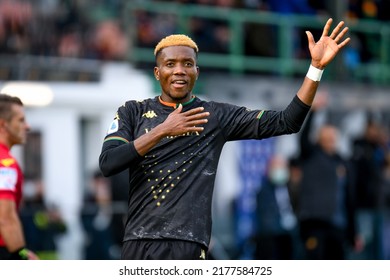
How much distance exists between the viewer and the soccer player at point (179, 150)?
8898 millimetres

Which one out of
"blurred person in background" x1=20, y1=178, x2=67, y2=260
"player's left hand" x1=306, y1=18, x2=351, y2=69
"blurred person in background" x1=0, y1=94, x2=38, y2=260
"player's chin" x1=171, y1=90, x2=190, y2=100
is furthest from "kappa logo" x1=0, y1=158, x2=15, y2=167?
"blurred person in background" x1=20, y1=178, x2=67, y2=260

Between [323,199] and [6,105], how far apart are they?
587cm

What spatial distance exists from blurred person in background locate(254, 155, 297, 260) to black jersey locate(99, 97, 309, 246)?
32.5 feet

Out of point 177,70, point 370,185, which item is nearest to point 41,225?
point 370,185

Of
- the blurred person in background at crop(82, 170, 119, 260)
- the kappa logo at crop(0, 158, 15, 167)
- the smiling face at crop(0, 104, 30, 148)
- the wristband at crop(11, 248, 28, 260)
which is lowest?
the blurred person in background at crop(82, 170, 119, 260)

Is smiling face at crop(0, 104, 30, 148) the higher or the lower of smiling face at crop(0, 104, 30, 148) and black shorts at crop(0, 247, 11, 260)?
the higher

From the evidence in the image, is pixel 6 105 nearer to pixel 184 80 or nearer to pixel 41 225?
pixel 184 80

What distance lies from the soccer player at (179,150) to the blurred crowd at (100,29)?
14.8 metres

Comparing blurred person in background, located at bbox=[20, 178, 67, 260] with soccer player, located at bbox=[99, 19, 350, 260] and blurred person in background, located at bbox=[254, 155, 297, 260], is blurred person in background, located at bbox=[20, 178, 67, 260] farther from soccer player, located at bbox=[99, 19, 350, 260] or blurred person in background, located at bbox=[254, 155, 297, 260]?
soccer player, located at bbox=[99, 19, 350, 260]

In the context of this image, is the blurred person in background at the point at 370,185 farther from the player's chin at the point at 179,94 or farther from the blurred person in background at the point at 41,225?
the player's chin at the point at 179,94

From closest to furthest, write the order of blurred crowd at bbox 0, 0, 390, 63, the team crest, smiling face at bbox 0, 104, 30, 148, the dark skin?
the dark skin, the team crest, smiling face at bbox 0, 104, 30, 148, blurred crowd at bbox 0, 0, 390, 63

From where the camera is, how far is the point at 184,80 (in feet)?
29.6

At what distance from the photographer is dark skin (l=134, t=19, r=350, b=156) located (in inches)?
343

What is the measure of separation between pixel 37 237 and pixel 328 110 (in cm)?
723
